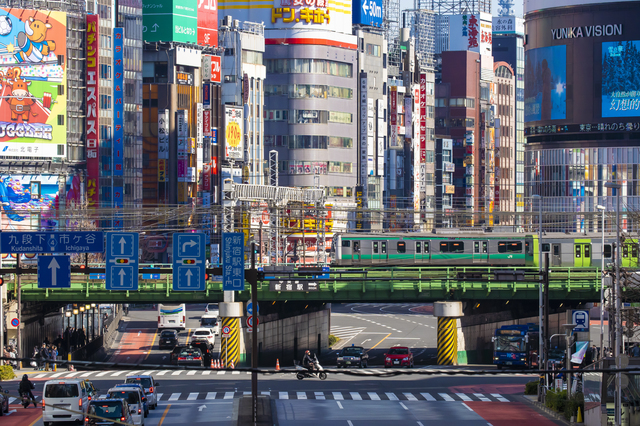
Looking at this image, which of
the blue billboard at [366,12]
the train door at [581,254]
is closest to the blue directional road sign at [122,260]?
the train door at [581,254]

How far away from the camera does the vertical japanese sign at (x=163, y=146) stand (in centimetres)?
12631

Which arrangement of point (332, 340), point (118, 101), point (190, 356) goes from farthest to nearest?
point (118, 101) → point (332, 340) → point (190, 356)

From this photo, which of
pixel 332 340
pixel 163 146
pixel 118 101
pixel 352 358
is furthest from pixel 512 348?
pixel 163 146

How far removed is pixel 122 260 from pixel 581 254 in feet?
161

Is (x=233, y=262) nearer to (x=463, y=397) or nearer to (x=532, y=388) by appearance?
(x=463, y=397)

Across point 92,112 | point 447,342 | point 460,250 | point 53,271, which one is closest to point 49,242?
point 53,271

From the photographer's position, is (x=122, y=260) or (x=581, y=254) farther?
(x=581, y=254)

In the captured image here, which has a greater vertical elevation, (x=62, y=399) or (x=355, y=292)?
(x=355, y=292)

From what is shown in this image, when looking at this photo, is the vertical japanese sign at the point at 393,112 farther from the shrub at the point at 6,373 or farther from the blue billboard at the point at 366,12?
the shrub at the point at 6,373

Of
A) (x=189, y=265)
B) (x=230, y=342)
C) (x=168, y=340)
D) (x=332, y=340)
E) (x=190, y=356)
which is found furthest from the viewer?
(x=332, y=340)

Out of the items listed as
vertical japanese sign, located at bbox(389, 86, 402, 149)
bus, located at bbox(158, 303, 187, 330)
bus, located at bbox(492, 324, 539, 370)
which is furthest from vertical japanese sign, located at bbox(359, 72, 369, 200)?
bus, located at bbox(492, 324, 539, 370)

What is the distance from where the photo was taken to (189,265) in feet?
134

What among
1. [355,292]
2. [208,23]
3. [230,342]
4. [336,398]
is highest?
[208,23]

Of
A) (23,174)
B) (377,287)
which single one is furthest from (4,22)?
(377,287)
